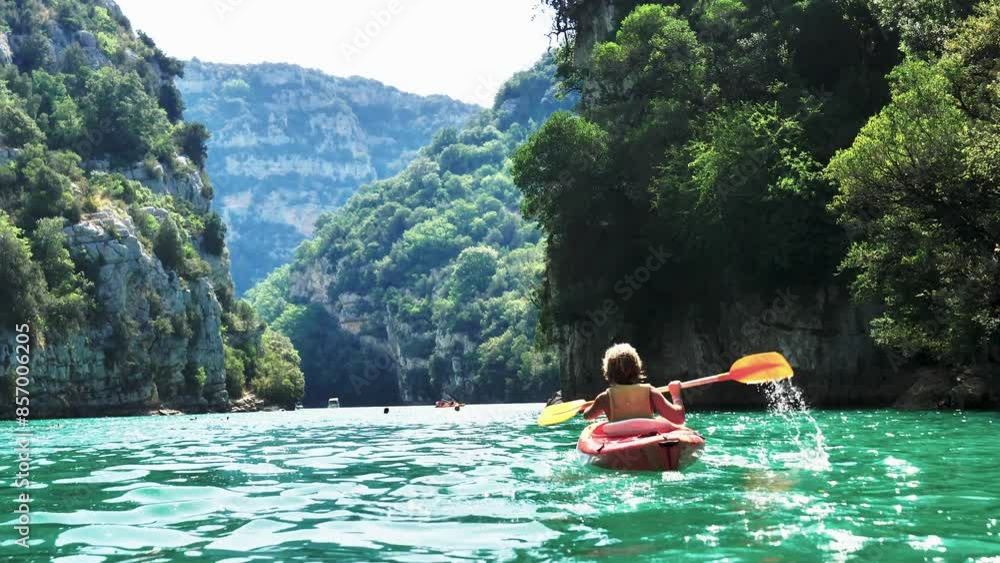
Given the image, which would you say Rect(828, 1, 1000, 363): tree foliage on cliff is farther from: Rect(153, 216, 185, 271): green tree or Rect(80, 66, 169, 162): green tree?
Rect(80, 66, 169, 162): green tree

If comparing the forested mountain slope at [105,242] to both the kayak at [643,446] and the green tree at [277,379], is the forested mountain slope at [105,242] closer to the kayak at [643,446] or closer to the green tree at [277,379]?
the green tree at [277,379]

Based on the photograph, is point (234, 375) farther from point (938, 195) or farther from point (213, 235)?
Answer: point (938, 195)

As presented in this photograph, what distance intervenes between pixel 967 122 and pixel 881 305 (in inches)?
454

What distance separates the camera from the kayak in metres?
10.6

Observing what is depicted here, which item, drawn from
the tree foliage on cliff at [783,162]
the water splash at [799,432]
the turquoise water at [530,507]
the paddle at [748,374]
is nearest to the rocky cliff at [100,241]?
the tree foliage on cliff at [783,162]

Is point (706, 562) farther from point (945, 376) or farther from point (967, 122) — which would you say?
point (945, 376)

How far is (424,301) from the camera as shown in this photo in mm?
158625

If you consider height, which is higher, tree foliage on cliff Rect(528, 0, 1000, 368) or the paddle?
tree foliage on cliff Rect(528, 0, 1000, 368)

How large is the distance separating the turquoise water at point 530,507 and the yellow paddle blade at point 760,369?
123 cm

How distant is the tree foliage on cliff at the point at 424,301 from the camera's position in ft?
440

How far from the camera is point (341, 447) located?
19.4m

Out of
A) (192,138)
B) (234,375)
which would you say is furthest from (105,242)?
(192,138)

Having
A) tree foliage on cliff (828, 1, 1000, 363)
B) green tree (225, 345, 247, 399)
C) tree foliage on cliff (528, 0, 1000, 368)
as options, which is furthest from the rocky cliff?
tree foliage on cliff (828, 1, 1000, 363)

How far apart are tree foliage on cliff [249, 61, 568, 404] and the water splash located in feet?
247
